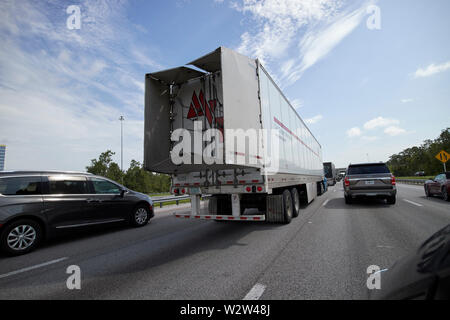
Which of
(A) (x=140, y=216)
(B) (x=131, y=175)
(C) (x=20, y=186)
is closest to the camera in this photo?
(C) (x=20, y=186)

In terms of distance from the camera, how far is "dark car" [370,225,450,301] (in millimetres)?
852

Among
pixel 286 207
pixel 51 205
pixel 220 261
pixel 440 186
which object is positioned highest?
pixel 51 205

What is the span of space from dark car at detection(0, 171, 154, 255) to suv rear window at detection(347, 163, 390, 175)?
30.0 feet

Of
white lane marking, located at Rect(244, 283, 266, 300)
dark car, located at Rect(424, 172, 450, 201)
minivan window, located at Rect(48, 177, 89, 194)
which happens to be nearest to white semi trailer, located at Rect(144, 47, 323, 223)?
minivan window, located at Rect(48, 177, 89, 194)

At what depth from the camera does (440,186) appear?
11.1 metres

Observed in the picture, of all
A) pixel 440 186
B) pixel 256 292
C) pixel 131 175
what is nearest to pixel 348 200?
pixel 440 186

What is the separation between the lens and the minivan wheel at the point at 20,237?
14.8ft

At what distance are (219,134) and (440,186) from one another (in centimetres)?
1242

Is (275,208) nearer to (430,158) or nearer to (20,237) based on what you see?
(20,237)

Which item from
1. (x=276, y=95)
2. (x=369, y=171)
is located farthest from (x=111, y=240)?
(x=369, y=171)

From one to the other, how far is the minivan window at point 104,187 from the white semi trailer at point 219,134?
1819 millimetres

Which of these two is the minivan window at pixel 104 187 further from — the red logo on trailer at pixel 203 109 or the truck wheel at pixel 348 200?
the truck wheel at pixel 348 200

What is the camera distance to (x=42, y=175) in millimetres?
5379
